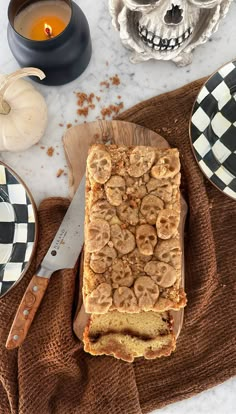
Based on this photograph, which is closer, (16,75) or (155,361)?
(16,75)

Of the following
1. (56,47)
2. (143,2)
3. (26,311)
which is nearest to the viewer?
(143,2)

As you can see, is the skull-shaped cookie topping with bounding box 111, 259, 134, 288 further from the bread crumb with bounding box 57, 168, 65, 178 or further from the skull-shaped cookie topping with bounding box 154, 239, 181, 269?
the bread crumb with bounding box 57, 168, 65, 178

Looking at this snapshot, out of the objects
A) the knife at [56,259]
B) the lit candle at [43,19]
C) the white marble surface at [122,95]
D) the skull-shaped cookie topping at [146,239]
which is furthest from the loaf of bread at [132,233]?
the lit candle at [43,19]

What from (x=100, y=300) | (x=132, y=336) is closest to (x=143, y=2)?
(x=100, y=300)

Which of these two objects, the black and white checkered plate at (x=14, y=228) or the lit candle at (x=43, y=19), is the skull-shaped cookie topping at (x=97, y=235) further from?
the lit candle at (x=43, y=19)

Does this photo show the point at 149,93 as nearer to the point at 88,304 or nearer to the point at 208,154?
the point at 208,154

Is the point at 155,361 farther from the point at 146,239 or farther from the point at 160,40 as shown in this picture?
the point at 160,40

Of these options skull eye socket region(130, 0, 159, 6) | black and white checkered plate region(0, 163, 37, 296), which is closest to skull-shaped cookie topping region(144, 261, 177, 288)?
black and white checkered plate region(0, 163, 37, 296)
